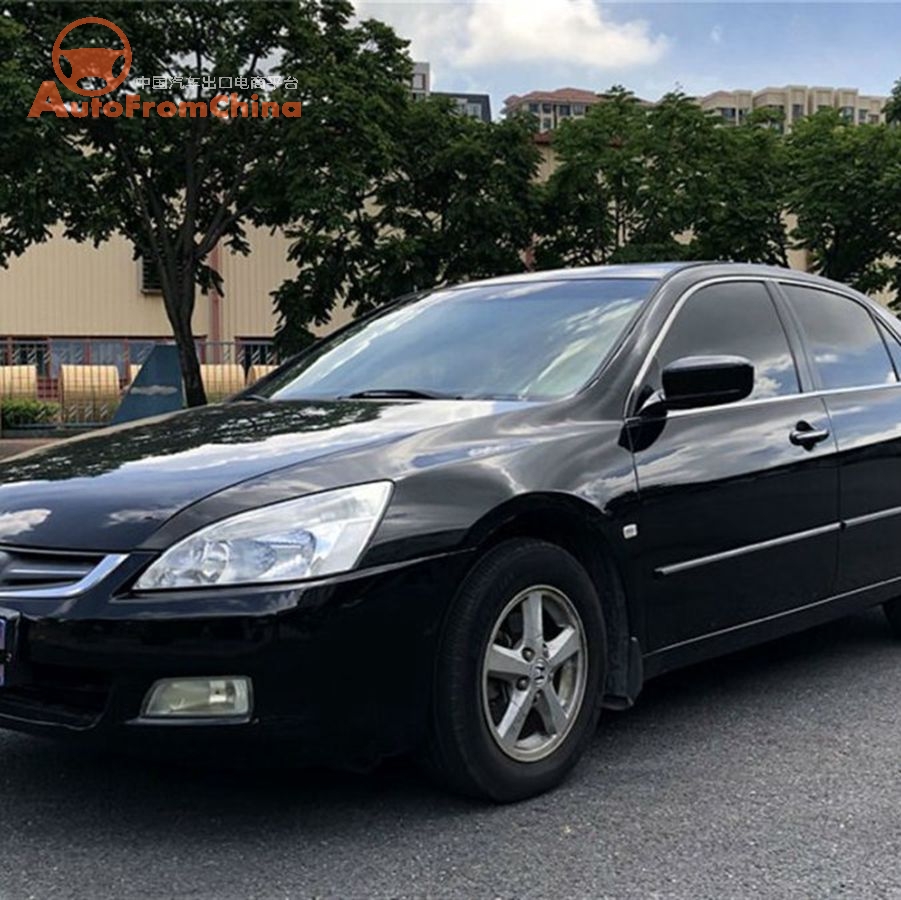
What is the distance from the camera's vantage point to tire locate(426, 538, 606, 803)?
2.91 m

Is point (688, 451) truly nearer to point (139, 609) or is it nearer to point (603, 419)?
point (603, 419)

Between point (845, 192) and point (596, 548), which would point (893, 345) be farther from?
point (845, 192)

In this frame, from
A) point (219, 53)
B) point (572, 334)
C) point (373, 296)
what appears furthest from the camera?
point (373, 296)

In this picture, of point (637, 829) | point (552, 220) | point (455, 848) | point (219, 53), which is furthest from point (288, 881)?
point (552, 220)

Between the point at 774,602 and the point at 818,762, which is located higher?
the point at 774,602

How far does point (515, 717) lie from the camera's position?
3.06 m

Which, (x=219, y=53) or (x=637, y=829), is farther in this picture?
(x=219, y=53)

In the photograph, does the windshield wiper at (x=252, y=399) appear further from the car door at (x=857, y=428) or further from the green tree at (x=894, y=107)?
the green tree at (x=894, y=107)

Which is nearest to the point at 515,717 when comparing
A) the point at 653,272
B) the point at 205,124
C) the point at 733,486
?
the point at 733,486

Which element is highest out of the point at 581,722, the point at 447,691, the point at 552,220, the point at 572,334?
the point at 552,220

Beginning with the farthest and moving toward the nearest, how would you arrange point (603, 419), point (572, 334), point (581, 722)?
point (572, 334) → point (603, 419) → point (581, 722)

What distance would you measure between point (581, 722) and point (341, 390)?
148 centimetres

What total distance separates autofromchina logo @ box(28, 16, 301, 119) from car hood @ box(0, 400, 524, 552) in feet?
35.8

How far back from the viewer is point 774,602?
12.9 feet
